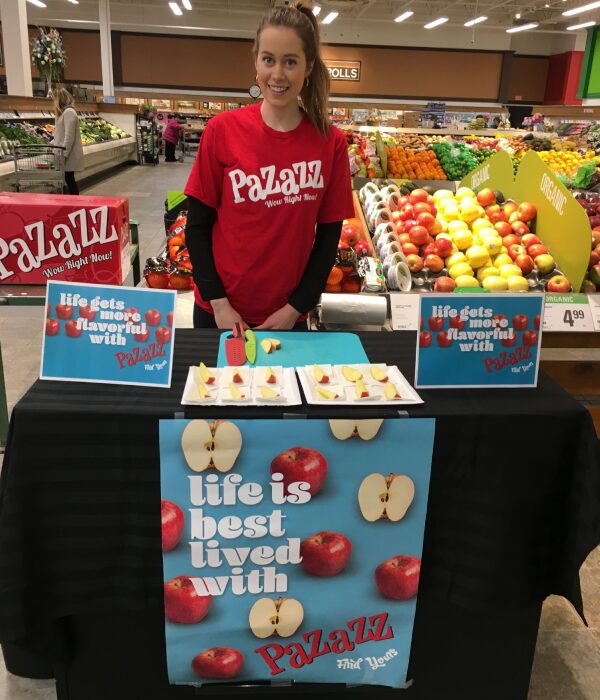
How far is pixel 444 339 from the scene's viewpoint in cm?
138

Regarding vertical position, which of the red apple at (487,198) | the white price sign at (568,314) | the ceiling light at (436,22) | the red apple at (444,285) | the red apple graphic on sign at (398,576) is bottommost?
the red apple graphic on sign at (398,576)

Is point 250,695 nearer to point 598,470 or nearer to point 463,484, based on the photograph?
point 463,484

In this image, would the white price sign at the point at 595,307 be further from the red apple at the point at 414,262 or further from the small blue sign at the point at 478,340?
the small blue sign at the point at 478,340

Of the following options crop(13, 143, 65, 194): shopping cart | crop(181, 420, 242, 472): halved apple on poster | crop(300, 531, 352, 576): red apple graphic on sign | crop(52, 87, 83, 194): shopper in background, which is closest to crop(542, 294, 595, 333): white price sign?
crop(300, 531, 352, 576): red apple graphic on sign

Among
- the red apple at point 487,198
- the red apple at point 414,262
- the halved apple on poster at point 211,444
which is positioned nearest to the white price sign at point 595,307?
the red apple at point 414,262

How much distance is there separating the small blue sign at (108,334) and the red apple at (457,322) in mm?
600

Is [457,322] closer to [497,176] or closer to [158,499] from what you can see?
[158,499]

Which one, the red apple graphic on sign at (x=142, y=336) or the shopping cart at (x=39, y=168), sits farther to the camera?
the shopping cart at (x=39, y=168)

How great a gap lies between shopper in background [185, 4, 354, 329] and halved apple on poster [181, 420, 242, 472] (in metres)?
0.69

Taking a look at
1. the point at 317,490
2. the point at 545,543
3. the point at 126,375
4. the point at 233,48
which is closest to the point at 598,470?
the point at 545,543

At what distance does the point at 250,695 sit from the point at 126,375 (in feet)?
2.75

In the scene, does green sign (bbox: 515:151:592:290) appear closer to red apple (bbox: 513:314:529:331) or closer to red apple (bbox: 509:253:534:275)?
red apple (bbox: 509:253:534:275)

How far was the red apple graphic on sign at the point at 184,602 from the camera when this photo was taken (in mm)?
1341

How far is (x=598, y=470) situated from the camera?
4.46 feet
